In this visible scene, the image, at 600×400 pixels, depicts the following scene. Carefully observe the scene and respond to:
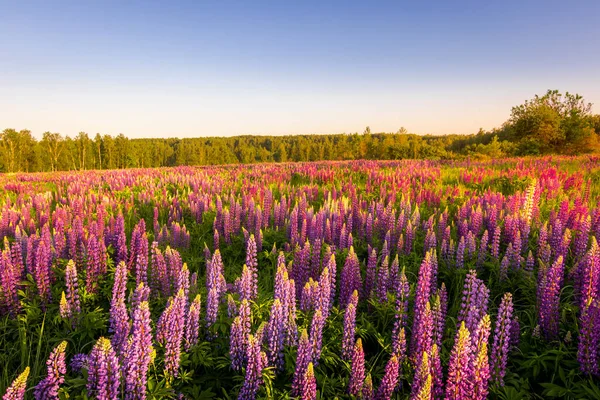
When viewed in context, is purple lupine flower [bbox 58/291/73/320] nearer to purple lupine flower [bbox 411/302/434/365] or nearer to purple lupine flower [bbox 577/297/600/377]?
purple lupine flower [bbox 411/302/434/365]

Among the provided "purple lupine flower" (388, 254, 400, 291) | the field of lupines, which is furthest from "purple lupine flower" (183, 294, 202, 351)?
"purple lupine flower" (388, 254, 400, 291)

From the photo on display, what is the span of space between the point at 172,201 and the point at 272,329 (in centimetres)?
616

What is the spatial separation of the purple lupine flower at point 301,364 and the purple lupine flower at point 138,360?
2.97 feet

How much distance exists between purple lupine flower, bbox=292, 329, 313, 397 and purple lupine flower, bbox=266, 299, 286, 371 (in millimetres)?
322

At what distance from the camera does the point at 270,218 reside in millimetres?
6688

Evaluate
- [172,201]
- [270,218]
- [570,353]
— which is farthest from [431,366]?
[172,201]

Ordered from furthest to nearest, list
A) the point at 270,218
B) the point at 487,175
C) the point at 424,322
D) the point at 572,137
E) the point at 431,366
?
the point at 572,137, the point at 487,175, the point at 270,218, the point at 424,322, the point at 431,366

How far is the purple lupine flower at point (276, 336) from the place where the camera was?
Result: 2.50 meters

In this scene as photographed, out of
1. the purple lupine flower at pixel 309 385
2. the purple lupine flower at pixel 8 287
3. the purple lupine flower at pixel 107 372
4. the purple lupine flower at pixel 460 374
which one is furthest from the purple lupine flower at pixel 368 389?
the purple lupine flower at pixel 8 287

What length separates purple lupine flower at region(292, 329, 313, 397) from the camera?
216 cm

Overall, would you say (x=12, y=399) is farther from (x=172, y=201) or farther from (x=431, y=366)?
A: (x=172, y=201)

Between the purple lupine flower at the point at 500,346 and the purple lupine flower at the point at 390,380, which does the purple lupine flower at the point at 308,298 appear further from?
the purple lupine flower at the point at 500,346

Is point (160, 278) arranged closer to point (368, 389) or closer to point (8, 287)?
point (8, 287)

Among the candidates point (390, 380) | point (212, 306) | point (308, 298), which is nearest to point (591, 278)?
point (390, 380)
